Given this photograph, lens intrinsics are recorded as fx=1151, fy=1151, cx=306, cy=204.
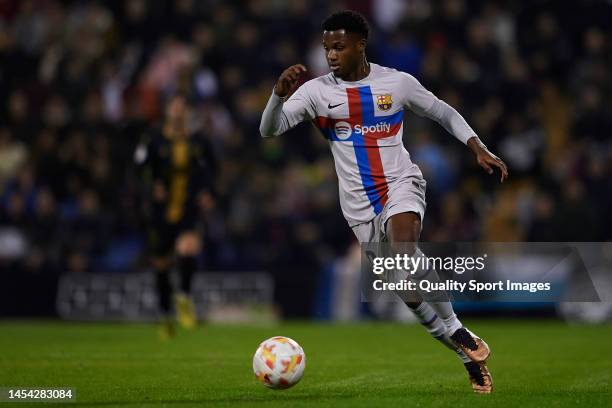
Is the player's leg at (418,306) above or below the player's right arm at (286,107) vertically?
below

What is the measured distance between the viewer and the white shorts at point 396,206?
788cm

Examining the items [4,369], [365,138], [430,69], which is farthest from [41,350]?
[430,69]

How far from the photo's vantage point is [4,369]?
9328 millimetres

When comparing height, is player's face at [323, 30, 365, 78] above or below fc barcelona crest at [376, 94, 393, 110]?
above

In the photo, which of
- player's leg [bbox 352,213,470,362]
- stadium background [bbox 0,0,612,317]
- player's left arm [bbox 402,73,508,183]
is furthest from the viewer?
stadium background [bbox 0,0,612,317]

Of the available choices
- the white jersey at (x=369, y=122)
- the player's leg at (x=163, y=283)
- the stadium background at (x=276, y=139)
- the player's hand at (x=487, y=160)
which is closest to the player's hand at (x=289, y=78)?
the white jersey at (x=369, y=122)

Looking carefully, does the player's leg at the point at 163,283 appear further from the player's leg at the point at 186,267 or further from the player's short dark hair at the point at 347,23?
the player's short dark hair at the point at 347,23

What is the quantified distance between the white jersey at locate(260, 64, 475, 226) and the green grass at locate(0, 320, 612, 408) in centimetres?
140

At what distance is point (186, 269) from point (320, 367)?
4563 mm

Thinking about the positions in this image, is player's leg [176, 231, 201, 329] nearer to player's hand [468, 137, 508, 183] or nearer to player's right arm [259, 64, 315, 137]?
player's right arm [259, 64, 315, 137]

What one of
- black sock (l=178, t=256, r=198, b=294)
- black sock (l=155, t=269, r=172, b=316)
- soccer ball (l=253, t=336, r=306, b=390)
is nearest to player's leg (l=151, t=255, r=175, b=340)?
black sock (l=155, t=269, r=172, b=316)

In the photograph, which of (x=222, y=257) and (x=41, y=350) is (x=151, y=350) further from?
(x=222, y=257)

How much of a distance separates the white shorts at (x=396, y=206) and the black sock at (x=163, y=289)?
5.94 m

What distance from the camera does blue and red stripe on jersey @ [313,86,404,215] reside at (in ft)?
26.6
